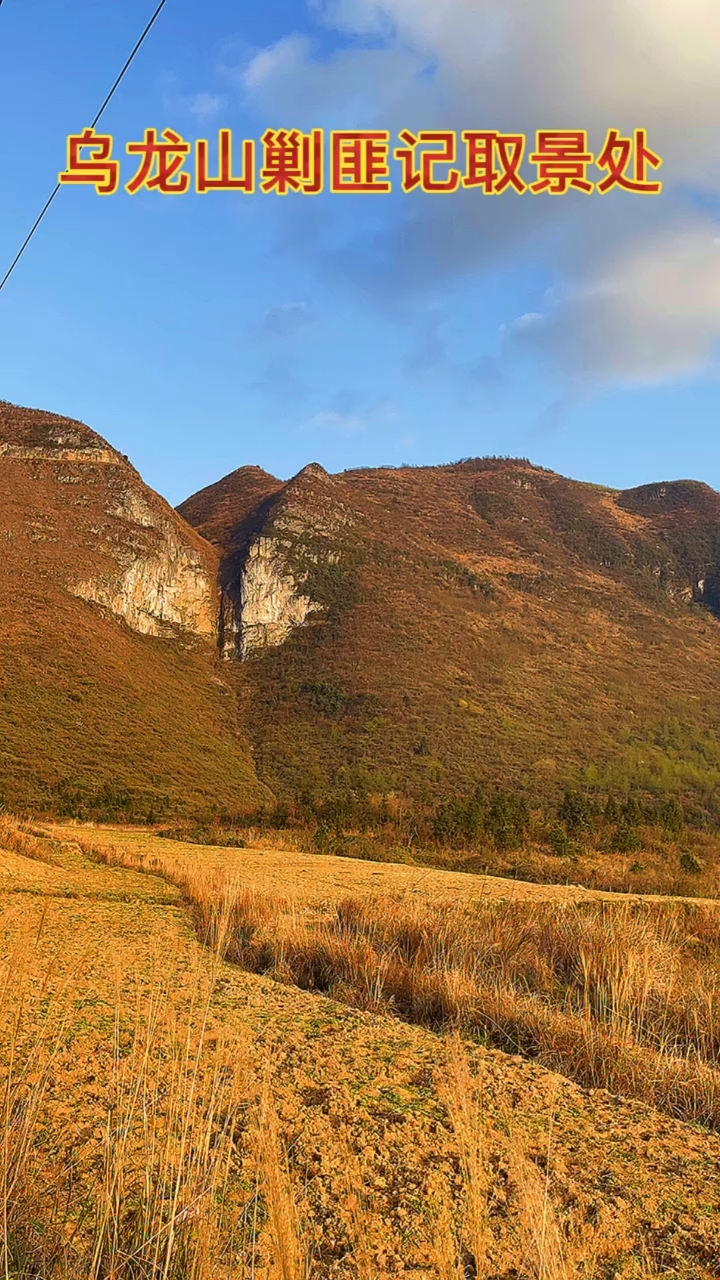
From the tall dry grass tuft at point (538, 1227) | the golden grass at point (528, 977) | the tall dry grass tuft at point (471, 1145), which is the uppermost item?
the tall dry grass tuft at point (538, 1227)

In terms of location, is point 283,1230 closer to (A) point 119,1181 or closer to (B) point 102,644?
(A) point 119,1181

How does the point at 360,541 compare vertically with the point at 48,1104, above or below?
above

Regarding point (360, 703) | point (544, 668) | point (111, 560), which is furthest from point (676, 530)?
point (111, 560)

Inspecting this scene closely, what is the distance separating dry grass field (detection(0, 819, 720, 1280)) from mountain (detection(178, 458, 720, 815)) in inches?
1637

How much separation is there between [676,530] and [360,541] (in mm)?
53779

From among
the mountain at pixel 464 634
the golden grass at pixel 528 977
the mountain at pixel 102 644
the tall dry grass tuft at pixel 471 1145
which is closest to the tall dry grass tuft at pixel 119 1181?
the tall dry grass tuft at pixel 471 1145

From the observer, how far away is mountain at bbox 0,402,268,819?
1623 inches

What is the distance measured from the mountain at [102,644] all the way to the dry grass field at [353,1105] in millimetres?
24943

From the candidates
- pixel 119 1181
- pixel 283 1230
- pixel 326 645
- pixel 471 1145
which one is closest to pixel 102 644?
pixel 326 645

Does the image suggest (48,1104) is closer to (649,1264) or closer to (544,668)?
(649,1264)

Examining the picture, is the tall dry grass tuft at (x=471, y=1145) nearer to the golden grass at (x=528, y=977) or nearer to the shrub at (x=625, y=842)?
the golden grass at (x=528, y=977)

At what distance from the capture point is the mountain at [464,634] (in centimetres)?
5566

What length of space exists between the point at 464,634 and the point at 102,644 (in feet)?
112

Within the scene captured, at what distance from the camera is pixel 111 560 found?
2729 inches
